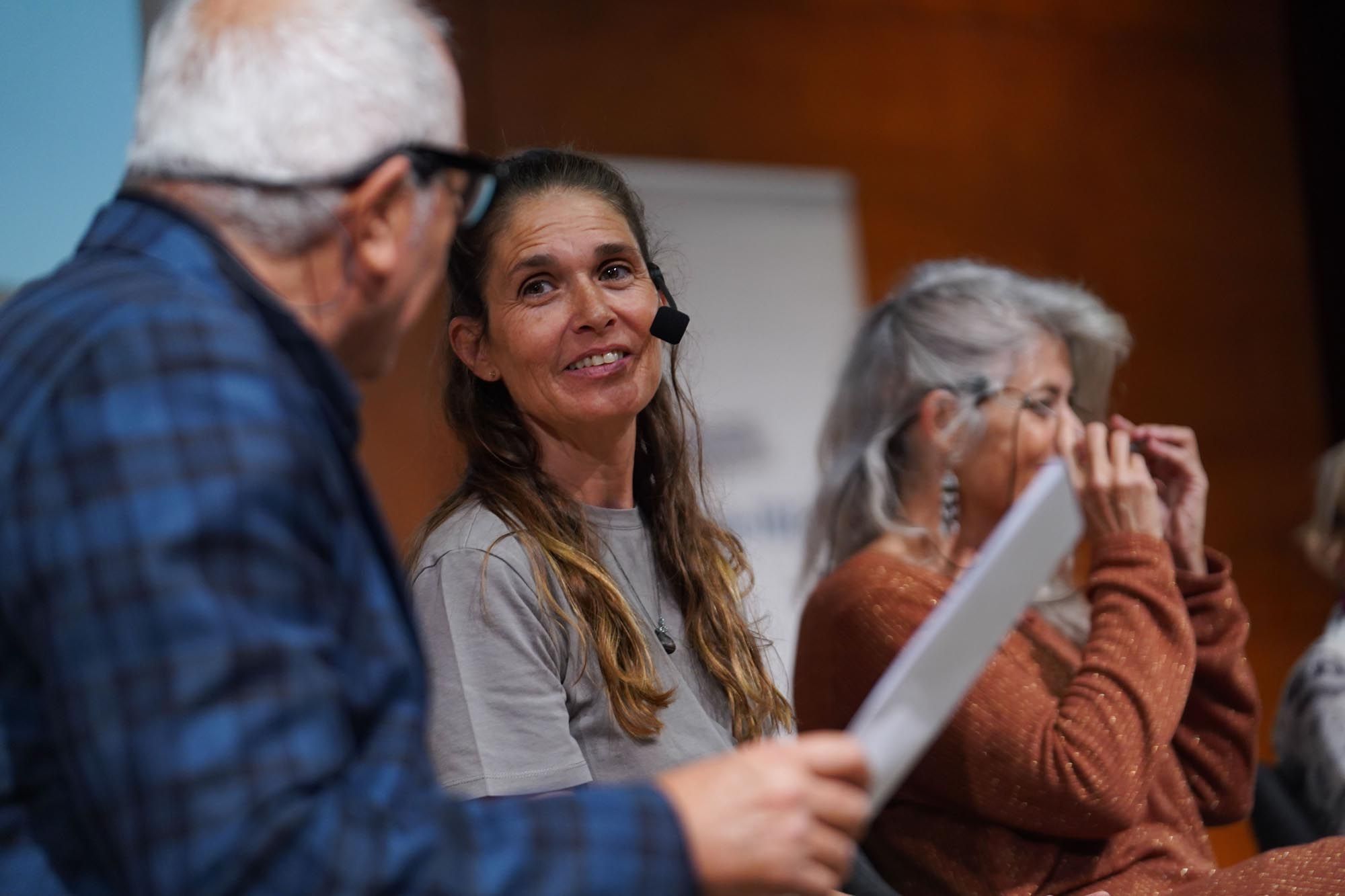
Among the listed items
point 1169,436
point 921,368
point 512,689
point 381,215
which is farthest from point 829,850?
point 1169,436

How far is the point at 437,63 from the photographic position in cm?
93

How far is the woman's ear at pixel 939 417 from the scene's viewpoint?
6.73ft

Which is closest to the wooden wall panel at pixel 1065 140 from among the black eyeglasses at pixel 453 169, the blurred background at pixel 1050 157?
the blurred background at pixel 1050 157

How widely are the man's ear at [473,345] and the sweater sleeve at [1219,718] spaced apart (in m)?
1.07

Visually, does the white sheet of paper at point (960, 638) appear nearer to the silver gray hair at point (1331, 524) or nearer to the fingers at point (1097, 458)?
the fingers at point (1097, 458)

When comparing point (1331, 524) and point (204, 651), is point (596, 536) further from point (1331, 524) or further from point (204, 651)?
point (1331, 524)

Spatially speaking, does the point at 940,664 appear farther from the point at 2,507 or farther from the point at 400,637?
the point at 2,507

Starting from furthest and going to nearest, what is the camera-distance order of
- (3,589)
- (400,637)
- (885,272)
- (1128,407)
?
(1128,407)
(885,272)
(400,637)
(3,589)

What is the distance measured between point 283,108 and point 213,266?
4.3 inches

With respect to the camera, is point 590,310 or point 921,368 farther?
point 921,368

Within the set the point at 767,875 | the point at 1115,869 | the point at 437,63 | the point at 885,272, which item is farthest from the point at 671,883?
the point at 885,272

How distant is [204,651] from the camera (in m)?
0.69

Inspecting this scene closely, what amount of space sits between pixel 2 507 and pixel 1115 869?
143 centimetres

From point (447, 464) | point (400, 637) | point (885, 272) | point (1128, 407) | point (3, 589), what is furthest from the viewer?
point (1128, 407)
